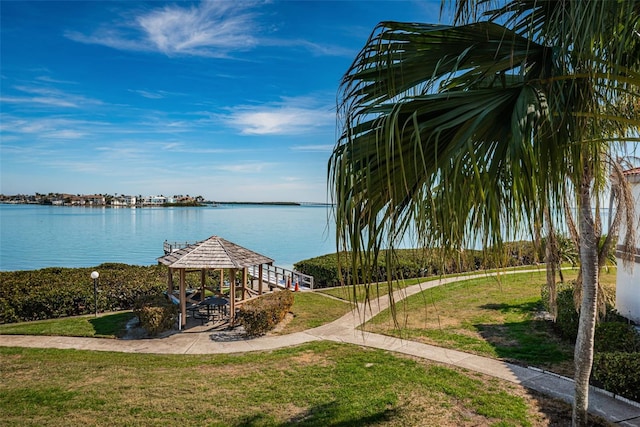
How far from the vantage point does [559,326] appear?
415 inches

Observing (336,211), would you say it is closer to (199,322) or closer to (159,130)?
(199,322)

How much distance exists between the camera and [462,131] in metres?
2.21

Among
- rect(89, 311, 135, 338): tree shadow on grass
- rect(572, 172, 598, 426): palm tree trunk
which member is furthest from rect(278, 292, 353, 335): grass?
rect(572, 172, 598, 426): palm tree trunk

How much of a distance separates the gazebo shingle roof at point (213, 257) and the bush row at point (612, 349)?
31.1 ft

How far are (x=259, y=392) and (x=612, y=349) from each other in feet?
24.2

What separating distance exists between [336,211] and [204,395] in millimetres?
6634

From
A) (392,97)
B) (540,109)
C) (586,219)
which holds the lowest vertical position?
(586,219)

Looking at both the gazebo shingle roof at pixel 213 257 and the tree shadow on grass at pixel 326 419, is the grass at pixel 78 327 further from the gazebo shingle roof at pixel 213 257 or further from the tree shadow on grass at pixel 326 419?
the tree shadow on grass at pixel 326 419

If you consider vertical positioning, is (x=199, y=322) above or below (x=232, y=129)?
below

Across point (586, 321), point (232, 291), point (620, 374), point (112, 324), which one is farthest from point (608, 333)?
point (112, 324)

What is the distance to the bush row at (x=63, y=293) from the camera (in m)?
13.5

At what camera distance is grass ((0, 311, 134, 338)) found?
1169 centimetres

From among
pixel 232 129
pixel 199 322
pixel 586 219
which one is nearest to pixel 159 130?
pixel 232 129

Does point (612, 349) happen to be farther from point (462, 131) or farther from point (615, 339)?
point (462, 131)
